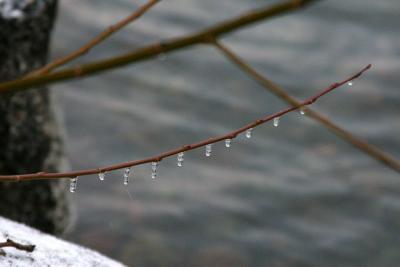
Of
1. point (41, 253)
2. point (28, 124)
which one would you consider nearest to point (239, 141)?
point (28, 124)

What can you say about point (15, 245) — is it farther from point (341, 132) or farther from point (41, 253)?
point (341, 132)

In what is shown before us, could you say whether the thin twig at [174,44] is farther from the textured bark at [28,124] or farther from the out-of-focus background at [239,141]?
the out-of-focus background at [239,141]

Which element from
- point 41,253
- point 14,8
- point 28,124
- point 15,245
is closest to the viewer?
point 15,245

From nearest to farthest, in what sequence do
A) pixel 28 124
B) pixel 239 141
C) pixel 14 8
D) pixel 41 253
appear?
pixel 41 253 < pixel 14 8 < pixel 28 124 < pixel 239 141

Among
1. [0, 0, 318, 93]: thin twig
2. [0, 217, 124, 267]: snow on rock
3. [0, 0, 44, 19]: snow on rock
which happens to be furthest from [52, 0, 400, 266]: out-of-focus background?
[0, 0, 318, 93]: thin twig

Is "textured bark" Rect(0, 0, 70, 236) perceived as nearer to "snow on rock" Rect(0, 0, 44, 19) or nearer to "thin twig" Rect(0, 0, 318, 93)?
"snow on rock" Rect(0, 0, 44, 19)

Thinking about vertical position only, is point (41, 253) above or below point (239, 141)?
below

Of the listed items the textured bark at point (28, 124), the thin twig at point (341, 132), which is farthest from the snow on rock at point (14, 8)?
the thin twig at point (341, 132)
